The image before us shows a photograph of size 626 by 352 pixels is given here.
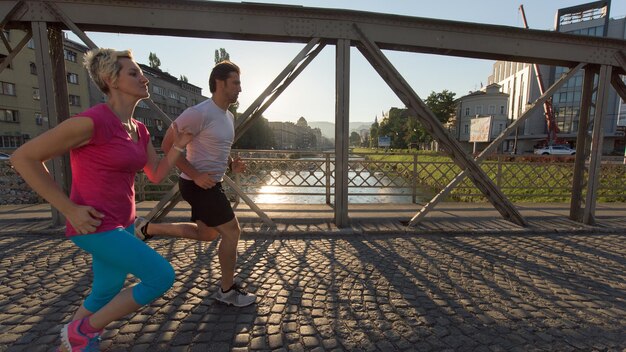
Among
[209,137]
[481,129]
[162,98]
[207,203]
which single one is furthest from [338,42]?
[162,98]

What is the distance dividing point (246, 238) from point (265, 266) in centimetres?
117

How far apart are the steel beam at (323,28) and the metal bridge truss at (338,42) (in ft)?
0.05

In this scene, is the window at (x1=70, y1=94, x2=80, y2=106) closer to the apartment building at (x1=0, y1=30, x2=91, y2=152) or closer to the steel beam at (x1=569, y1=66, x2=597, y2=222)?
the apartment building at (x1=0, y1=30, x2=91, y2=152)

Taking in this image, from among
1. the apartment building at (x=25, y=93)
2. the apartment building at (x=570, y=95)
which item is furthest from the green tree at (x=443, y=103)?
the apartment building at (x=25, y=93)

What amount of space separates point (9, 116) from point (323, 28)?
1431 inches

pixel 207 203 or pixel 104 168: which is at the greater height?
pixel 104 168

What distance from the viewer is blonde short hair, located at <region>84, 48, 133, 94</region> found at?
1631 millimetres

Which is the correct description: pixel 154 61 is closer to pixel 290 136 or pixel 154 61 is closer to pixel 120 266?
pixel 120 266

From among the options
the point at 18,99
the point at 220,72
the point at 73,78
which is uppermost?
the point at 73,78

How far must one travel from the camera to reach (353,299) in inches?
108

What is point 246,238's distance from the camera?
4531 mm

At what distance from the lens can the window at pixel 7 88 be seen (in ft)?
83.8

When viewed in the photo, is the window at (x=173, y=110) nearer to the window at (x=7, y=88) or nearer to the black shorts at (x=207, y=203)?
the window at (x=7, y=88)

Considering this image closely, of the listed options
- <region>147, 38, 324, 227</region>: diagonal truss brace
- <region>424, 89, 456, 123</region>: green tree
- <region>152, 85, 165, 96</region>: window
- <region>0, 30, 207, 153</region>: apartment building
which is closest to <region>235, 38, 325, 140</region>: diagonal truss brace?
<region>147, 38, 324, 227</region>: diagonal truss brace
